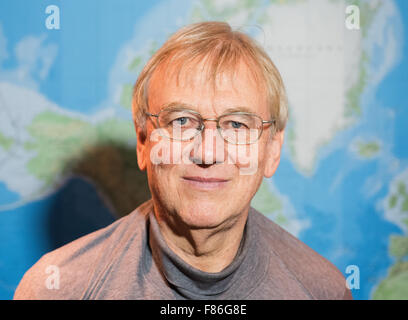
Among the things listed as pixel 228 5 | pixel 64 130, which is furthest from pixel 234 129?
pixel 64 130

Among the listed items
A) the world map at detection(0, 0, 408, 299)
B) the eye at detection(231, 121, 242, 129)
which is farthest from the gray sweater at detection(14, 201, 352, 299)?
the world map at detection(0, 0, 408, 299)

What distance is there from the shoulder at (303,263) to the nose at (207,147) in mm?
330

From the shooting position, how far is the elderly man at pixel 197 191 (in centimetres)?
111

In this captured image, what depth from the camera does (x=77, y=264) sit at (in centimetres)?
123

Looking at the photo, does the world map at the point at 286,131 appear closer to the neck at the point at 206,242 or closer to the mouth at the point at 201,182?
the neck at the point at 206,242

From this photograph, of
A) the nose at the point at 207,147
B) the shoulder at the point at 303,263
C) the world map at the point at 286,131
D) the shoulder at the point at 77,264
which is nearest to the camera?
the nose at the point at 207,147

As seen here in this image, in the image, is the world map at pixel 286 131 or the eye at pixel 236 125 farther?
the world map at pixel 286 131

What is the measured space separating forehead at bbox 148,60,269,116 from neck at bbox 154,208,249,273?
0.30 m

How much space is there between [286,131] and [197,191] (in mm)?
768

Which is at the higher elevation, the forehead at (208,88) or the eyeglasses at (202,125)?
the forehead at (208,88)

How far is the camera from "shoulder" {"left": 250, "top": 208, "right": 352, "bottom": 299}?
4.25 ft

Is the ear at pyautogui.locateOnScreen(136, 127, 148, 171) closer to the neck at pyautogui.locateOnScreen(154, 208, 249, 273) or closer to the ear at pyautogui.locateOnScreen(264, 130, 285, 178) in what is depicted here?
the neck at pyautogui.locateOnScreen(154, 208, 249, 273)

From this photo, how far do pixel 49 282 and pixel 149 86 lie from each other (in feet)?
Answer: 1.98

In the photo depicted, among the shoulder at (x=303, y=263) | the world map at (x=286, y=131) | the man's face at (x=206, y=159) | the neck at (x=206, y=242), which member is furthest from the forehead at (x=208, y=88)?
the world map at (x=286, y=131)
